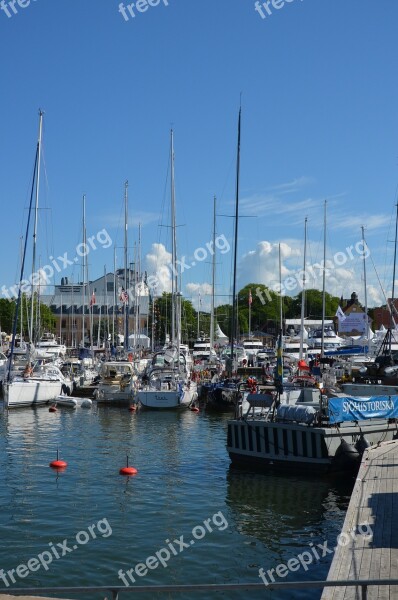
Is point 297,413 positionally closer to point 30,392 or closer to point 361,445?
Answer: point 361,445

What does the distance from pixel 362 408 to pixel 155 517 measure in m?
9.62

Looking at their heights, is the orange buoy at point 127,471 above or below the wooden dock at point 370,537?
below

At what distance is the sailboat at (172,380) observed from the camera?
48.6 metres

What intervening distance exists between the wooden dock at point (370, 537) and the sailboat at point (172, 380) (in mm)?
26649

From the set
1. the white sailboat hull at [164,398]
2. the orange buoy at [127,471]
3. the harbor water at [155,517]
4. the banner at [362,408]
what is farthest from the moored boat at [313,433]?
the white sailboat hull at [164,398]

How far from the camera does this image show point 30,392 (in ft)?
160

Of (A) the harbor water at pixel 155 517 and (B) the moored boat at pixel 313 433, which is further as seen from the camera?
(B) the moored boat at pixel 313 433

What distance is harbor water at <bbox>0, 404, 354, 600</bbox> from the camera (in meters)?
16.9

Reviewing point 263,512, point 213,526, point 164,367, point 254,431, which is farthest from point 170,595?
point 164,367

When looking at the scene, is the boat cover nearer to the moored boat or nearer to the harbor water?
the moored boat

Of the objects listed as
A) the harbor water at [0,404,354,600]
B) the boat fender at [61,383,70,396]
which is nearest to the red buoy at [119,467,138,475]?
the harbor water at [0,404,354,600]

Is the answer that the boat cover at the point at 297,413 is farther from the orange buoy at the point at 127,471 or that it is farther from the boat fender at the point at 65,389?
the boat fender at the point at 65,389

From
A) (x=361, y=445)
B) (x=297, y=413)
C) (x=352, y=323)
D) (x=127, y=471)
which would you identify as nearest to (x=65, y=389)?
(x=127, y=471)

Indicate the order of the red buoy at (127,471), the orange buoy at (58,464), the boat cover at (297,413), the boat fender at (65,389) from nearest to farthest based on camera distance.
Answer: the boat cover at (297,413)
the red buoy at (127,471)
the orange buoy at (58,464)
the boat fender at (65,389)
